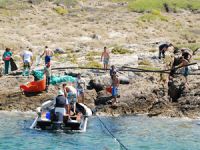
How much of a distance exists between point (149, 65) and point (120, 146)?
646 inches

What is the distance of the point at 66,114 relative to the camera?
26.0m

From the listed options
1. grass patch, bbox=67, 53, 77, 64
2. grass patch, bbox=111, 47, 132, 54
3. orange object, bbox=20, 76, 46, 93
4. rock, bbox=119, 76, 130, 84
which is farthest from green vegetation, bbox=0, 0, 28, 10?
orange object, bbox=20, 76, 46, 93

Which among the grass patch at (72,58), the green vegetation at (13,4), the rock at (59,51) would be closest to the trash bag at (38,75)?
the grass patch at (72,58)

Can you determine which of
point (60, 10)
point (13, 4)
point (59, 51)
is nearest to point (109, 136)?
point (59, 51)

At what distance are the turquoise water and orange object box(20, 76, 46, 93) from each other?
264cm

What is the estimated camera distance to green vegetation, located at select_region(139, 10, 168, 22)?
66.8 m

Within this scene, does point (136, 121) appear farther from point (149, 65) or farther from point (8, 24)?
point (8, 24)

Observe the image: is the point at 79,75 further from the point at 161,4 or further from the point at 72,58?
the point at 161,4

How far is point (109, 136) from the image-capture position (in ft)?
82.1

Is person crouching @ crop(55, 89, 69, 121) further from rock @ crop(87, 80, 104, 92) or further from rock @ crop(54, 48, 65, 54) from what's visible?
rock @ crop(54, 48, 65, 54)

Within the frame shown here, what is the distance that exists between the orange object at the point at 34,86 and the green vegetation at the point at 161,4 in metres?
43.9

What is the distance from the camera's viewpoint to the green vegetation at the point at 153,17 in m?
66.8

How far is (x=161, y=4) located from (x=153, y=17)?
13.2 metres

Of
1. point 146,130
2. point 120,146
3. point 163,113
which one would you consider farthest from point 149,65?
point 120,146
